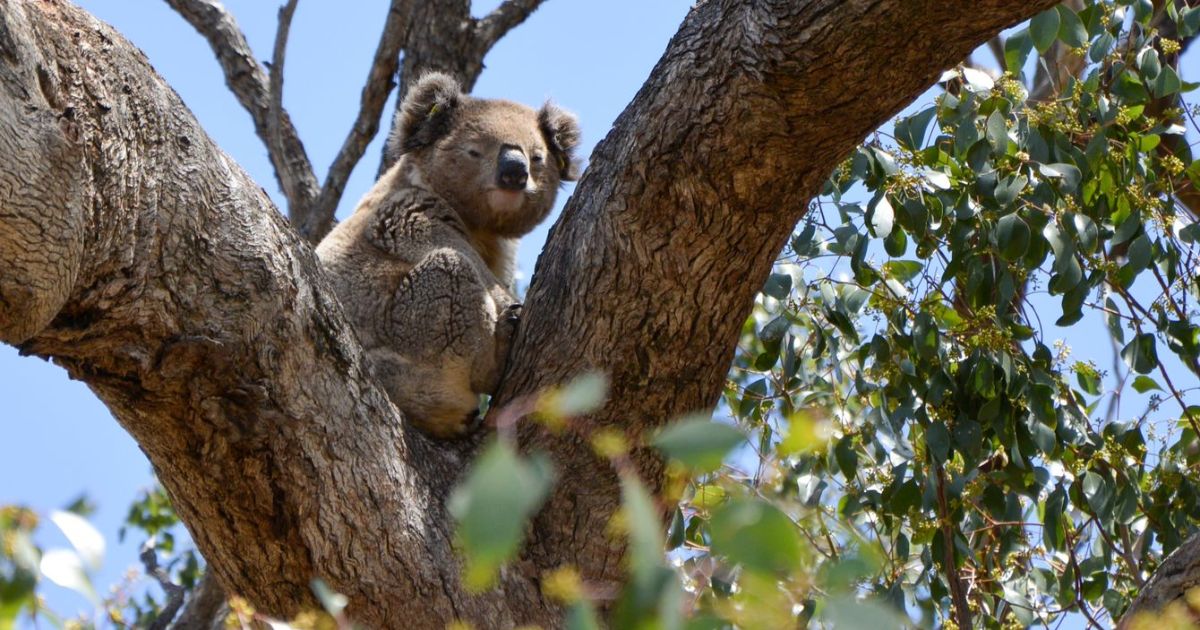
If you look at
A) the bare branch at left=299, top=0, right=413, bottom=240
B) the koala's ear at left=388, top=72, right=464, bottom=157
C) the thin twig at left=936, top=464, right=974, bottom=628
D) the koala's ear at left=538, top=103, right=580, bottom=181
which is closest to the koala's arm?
the koala's ear at left=388, top=72, right=464, bottom=157

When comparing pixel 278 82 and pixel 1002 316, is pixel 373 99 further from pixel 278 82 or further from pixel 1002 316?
pixel 1002 316

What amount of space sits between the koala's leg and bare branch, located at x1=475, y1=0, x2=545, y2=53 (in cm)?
228

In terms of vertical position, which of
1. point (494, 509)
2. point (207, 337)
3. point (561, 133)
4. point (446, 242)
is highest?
point (561, 133)

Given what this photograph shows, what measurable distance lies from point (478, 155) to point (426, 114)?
26 cm

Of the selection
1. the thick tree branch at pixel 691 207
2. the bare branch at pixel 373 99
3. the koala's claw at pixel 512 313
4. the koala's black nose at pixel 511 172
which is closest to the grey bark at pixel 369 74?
the bare branch at pixel 373 99

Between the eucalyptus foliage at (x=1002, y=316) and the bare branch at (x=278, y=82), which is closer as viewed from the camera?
the eucalyptus foliage at (x=1002, y=316)

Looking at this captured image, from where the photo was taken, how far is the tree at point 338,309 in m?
2.46

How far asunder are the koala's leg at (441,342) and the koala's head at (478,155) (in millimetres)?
615

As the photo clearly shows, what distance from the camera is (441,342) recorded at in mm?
3885

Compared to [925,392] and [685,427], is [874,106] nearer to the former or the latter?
[925,392]

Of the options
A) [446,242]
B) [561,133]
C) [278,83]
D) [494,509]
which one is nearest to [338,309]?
[446,242]

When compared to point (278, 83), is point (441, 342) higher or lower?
lower

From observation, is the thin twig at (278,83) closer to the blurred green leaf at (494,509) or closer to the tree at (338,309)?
the tree at (338,309)

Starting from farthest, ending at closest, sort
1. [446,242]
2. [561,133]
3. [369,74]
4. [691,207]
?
[369,74] < [561,133] < [446,242] < [691,207]
